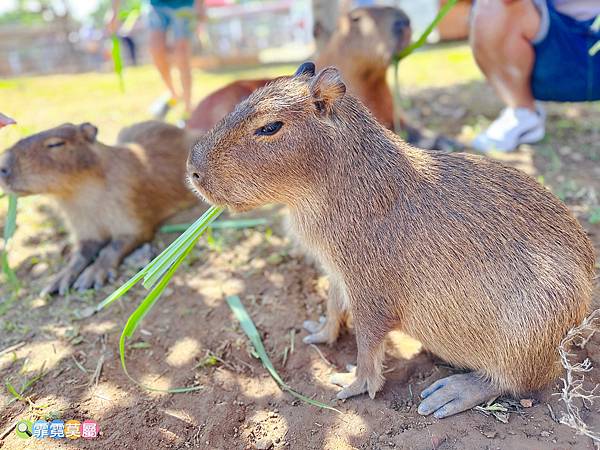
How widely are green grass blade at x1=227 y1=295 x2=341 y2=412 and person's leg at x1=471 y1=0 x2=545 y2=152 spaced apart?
2.69 m

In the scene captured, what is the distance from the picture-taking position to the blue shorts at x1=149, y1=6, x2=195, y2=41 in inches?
207

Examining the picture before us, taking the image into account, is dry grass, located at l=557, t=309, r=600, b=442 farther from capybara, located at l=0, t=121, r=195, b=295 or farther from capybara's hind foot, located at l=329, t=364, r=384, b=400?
capybara, located at l=0, t=121, r=195, b=295

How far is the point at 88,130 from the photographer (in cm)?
341

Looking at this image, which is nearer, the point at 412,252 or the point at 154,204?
the point at 412,252

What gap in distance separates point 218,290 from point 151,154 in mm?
1525

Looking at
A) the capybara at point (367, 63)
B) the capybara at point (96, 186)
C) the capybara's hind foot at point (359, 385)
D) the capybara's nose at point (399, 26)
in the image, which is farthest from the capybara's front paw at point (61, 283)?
the capybara's nose at point (399, 26)

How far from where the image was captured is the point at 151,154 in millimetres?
3955

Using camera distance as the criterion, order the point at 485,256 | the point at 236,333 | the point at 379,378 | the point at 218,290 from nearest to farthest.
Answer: the point at 485,256, the point at 379,378, the point at 236,333, the point at 218,290

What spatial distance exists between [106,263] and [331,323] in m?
1.65

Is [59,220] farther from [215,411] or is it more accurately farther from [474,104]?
[474,104]

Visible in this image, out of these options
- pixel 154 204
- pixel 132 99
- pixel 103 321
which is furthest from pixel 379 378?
pixel 132 99

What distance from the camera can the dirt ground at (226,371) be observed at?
196cm

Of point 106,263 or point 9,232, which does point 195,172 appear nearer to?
point 9,232

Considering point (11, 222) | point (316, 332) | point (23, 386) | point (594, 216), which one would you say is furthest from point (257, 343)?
point (594, 216)
